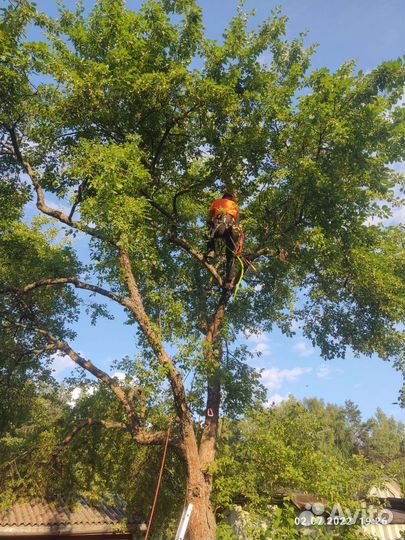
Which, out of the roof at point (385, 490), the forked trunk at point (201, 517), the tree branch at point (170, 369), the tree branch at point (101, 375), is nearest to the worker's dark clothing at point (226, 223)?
Answer: the tree branch at point (170, 369)

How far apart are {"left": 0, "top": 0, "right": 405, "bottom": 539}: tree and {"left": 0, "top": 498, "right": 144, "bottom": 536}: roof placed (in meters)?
4.20

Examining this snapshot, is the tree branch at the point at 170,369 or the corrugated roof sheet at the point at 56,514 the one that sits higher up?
the tree branch at the point at 170,369

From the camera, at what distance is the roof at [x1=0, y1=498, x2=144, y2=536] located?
33.8 ft

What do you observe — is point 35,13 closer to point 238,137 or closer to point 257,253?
point 238,137

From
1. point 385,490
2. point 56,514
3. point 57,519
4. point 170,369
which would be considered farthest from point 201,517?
point 56,514

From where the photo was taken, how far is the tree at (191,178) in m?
8.31

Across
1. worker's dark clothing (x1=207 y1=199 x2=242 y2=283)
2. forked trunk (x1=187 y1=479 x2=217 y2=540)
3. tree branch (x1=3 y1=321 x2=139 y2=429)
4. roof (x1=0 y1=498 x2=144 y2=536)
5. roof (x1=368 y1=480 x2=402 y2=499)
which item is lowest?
roof (x1=0 y1=498 x2=144 y2=536)

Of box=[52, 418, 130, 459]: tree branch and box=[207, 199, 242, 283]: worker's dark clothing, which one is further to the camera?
box=[52, 418, 130, 459]: tree branch

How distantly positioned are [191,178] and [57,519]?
983cm

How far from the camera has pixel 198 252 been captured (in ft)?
33.8

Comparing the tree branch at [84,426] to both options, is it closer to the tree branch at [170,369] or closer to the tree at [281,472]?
the tree branch at [170,369]

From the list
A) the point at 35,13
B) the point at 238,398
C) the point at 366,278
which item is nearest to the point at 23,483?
the point at 238,398

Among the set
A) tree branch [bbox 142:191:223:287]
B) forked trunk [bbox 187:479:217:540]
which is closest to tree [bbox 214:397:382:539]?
forked trunk [bbox 187:479:217:540]

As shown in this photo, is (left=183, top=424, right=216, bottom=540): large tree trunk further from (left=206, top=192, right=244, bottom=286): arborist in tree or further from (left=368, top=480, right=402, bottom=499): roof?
(left=206, top=192, right=244, bottom=286): arborist in tree
